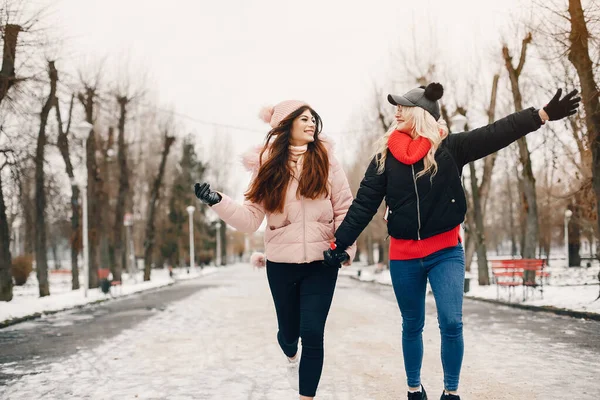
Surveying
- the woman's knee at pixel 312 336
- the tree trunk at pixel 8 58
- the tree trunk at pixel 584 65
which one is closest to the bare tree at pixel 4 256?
the tree trunk at pixel 8 58

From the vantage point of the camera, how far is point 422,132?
415 centimetres

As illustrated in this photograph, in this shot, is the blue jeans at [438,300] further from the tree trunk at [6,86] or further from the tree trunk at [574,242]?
the tree trunk at [574,242]

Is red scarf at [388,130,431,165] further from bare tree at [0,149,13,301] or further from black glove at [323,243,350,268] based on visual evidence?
bare tree at [0,149,13,301]

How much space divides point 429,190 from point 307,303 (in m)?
1.03

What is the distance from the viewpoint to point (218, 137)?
217ft

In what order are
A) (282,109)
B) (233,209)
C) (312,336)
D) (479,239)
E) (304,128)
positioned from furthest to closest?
(479,239) < (282,109) < (304,128) < (233,209) < (312,336)

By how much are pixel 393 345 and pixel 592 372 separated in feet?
9.22

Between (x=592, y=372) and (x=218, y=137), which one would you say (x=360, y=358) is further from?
(x=218, y=137)

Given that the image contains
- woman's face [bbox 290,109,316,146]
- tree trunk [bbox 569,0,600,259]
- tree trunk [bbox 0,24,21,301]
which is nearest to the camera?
woman's face [bbox 290,109,316,146]

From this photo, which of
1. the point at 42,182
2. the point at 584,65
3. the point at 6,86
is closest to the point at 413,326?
the point at 584,65

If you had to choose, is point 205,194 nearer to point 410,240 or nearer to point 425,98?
point 410,240

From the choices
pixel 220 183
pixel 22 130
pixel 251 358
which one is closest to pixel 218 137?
pixel 220 183

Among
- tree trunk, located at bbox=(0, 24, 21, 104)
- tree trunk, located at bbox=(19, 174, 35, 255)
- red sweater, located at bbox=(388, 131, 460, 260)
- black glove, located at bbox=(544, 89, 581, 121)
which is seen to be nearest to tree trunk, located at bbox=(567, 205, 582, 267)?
tree trunk, located at bbox=(19, 174, 35, 255)

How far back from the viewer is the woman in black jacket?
4004 mm
